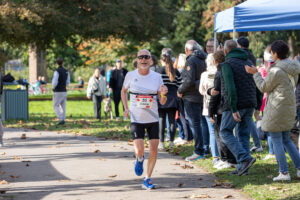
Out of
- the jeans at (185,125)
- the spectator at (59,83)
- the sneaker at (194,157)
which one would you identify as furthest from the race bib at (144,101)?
the spectator at (59,83)

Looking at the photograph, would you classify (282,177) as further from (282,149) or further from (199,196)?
(199,196)

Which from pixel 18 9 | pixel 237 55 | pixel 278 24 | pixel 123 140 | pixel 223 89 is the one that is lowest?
pixel 123 140

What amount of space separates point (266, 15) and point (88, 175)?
4949 mm

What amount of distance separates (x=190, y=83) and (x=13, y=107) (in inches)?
441

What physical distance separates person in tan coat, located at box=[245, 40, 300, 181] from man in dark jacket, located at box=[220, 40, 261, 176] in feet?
1.48

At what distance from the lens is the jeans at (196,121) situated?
31.7 ft

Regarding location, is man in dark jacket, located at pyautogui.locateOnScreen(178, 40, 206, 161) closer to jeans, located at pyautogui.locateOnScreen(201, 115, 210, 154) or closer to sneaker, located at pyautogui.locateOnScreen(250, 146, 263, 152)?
jeans, located at pyautogui.locateOnScreen(201, 115, 210, 154)

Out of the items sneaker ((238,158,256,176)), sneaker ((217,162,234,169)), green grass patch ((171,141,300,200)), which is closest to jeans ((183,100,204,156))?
green grass patch ((171,141,300,200))

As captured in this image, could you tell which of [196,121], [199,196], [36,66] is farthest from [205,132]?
[36,66]

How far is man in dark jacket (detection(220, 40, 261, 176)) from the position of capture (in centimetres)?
773

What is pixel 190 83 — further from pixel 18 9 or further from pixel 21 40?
pixel 21 40

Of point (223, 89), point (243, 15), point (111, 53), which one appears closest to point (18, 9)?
point (243, 15)

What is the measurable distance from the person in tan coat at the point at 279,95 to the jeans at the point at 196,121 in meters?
2.34

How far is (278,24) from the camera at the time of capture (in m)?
10.7
